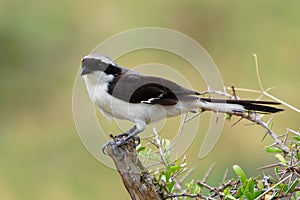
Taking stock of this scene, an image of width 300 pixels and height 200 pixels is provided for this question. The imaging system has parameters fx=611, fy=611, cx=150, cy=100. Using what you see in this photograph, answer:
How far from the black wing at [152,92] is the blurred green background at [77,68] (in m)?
2.89

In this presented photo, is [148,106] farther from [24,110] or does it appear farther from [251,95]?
[24,110]

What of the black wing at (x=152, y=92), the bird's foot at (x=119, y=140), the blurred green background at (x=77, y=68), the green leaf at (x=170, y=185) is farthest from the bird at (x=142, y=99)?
the blurred green background at (x=77, y=68)

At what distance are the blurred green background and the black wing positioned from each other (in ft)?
9.49

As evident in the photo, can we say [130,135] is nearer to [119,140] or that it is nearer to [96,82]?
[119,140]

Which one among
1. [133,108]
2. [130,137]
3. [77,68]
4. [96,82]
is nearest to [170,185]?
[130,137]

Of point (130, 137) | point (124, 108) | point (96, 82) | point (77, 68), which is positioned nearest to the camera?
point (130, 137)

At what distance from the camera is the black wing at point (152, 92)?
3240 mm

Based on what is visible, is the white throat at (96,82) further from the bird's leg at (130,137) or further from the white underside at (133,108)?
the bird's leg at (130,137)

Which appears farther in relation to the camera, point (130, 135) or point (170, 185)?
point (130, 135)

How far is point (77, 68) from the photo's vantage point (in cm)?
773

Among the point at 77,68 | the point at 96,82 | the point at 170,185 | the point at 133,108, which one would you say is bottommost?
the point at 170,185

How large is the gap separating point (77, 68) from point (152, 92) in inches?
181

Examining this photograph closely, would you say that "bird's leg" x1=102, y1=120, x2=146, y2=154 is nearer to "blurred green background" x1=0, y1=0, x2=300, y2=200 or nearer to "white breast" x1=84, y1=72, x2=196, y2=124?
"white breast" x1=84, y1=72, x2=196, y2=124

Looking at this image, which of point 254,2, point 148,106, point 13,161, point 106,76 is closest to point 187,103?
point 148,106
